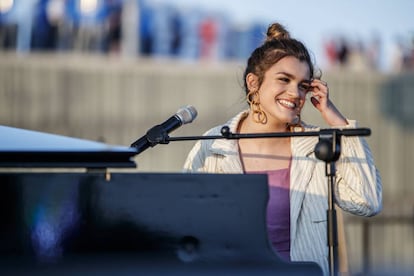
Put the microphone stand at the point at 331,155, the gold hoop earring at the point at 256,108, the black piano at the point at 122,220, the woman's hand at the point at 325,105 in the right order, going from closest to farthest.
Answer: the black piano at the point at 122,220
the microphone stand at the point at 331,155
the woman's hand at the point at 325,105
the gold hoop earring at the point at 256,108

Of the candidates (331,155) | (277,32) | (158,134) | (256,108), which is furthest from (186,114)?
(331,155)

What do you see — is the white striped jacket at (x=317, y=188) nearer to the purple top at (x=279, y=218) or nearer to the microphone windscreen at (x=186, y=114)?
the purple top at (x=279, y=218)

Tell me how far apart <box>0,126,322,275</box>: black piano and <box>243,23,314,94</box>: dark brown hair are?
1160 millimetres

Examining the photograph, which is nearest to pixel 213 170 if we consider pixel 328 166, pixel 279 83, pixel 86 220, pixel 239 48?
pixel 279 83

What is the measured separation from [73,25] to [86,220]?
11.8 metres

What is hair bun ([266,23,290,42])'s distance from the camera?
4680mm

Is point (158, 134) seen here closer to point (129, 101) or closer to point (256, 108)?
point (256, 108)

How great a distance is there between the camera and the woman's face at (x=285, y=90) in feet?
14.5

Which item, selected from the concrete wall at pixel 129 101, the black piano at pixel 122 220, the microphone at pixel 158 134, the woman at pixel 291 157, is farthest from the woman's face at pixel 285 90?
the concrete wall at pixel 129 101

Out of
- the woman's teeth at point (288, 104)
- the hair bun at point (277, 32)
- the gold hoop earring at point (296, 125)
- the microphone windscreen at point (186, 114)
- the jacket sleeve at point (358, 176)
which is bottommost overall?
the jacket sleeve at point (358, 176)

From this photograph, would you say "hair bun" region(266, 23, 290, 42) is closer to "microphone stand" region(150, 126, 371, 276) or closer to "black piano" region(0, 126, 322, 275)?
"microphone stand" region(150, 126, 371, 276)

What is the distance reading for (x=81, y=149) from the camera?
11.5 ft

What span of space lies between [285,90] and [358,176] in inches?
19.8

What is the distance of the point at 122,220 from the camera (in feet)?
11.2
